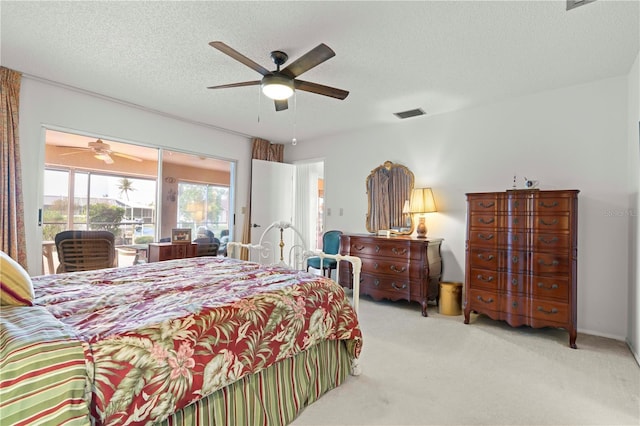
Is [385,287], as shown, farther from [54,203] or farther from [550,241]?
[54,203]

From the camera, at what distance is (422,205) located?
13.2 ft

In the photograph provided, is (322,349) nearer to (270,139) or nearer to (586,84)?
(586,84)

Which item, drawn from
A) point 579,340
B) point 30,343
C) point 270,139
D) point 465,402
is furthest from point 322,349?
point 270,139

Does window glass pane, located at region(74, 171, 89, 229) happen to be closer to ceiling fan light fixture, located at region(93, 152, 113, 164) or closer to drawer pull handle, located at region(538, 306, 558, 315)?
ceiling fan light fixture, located at region(93, 152, 113, 164)

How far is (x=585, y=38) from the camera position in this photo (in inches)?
91.8

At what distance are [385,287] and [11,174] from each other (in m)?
4.17

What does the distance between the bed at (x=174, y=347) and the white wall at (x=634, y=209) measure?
7.92ft

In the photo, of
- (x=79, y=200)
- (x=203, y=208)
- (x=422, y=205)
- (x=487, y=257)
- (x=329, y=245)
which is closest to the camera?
(x=487, y=257)

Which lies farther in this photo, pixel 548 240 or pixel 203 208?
pixel 203 208

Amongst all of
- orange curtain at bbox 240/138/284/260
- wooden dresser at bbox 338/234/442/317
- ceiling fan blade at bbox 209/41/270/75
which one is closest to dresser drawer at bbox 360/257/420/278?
wooden dresser at bbox 338/234/442/317

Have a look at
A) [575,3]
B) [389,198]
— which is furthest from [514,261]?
[575,3]

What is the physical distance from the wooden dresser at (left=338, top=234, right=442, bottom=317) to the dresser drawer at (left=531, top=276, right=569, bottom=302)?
3.44 feet

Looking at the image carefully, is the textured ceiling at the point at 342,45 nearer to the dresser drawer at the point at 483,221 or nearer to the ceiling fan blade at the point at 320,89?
the ceiling fan blade at the point at 320,89

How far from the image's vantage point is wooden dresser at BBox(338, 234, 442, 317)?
362 cm
